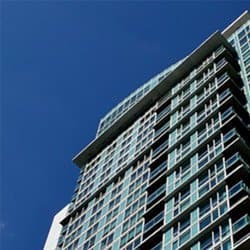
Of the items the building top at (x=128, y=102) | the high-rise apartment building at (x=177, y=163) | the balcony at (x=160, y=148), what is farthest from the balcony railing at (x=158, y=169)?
the building top at (x=128, y=102)

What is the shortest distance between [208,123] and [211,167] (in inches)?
294

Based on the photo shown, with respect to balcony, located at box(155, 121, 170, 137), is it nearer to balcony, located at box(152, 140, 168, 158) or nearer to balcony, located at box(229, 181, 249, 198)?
balcony, located at box(152, 140, 168, 158)

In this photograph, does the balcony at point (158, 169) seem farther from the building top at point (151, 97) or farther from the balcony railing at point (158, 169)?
the building top at point (151, 97)

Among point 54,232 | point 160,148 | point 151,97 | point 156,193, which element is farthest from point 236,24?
point 54,232

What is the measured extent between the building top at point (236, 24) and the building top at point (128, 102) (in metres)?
6.96

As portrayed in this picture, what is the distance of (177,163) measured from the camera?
59.1 meters

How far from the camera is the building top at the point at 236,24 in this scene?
77.3 metres

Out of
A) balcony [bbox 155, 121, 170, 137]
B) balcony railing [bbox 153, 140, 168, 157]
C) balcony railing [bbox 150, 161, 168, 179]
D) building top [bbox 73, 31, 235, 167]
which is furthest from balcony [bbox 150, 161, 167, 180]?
building top [bbox 73, 31, 235, 167]

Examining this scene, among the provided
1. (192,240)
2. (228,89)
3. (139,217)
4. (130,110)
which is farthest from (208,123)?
(130,110)

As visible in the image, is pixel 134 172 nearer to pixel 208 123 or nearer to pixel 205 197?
pixel 208 123

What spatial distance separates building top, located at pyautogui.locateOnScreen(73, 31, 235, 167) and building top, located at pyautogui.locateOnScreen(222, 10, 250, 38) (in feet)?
13.1

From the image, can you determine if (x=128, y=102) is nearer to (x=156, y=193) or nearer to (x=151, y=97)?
(x=151, y=97)

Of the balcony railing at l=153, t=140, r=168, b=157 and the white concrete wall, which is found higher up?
the white concrete wall

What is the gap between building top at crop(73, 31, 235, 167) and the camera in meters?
74.5
